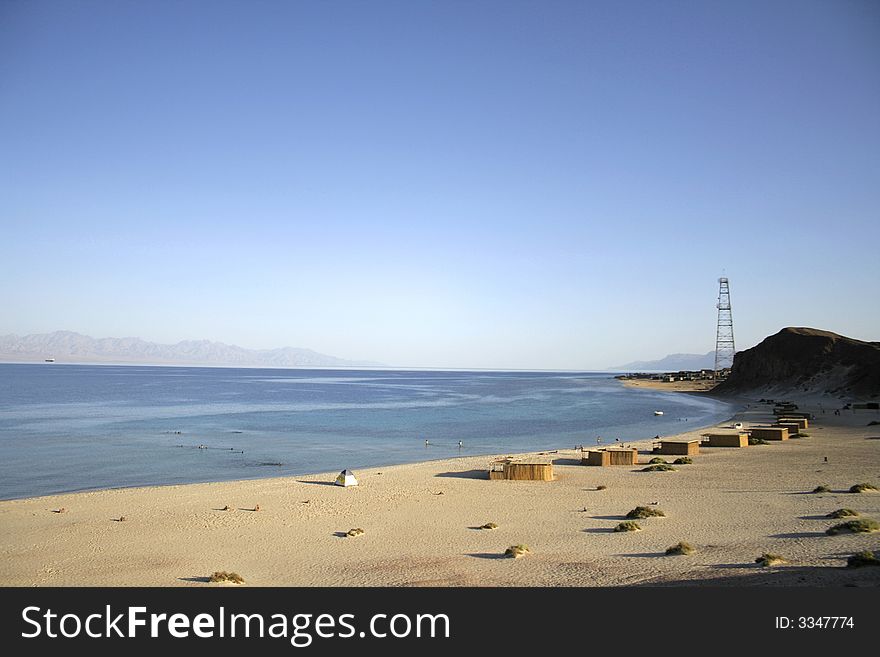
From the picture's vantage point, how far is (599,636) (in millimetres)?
7977

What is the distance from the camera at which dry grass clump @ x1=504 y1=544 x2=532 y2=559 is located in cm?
1448

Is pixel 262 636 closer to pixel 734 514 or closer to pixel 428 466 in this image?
pixel 734 514

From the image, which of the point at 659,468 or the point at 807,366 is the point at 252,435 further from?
the point at 807,366

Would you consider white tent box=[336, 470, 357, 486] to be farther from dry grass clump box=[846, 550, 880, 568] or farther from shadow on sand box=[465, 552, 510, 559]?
dry grass clump box=[846, 550, 880, 568]

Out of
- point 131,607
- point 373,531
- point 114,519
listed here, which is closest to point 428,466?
point 373,531

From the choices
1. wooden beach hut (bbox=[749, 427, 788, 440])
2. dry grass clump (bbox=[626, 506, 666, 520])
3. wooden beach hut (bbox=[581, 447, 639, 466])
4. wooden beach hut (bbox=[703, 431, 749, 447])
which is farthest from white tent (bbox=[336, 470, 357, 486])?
wooden beach hut (bbox=[749, 427, 788, 440])

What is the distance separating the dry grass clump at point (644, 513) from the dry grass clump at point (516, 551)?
4700mm

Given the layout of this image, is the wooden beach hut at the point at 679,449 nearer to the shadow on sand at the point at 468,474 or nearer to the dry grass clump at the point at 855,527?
the shadow on sand at the point at 468,474

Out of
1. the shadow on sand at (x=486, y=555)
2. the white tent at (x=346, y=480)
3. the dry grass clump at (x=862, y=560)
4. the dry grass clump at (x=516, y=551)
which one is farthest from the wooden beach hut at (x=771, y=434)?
the shadow on sand at (x=486, y=555)

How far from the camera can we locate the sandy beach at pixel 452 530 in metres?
13.2

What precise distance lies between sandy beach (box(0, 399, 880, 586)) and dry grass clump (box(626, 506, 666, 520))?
315 millimetres

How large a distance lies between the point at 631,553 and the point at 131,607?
10269 mm

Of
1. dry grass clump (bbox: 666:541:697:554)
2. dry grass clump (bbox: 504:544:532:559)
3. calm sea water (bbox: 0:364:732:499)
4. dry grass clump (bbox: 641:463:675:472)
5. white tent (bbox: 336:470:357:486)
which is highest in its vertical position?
dry grass clump (bbox: 666:541:697:554)

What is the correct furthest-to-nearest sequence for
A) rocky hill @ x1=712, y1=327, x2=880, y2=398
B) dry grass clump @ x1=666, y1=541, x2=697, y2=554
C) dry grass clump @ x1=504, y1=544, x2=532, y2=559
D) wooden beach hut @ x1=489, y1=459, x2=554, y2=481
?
1. rocky hill @ x1=712, y1=327, x2=880, y2=398
2. wooden beach hut @ x1=489, y1=459, x2=554, y2=481
3. dry grass clump @ x1=504, y1=544, x2=532, y2=559
4. dry grass clump @ x1=666, y1=541, x2=697, y2=554
